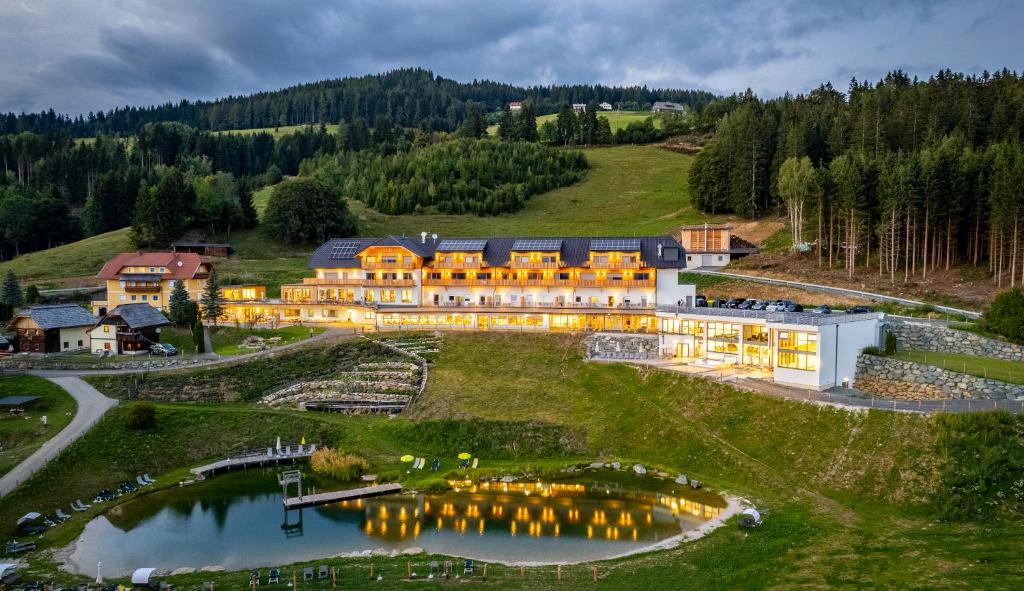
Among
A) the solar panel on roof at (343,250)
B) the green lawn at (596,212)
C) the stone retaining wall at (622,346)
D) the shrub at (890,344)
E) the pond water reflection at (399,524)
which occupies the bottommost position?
the pond water reflection at (399,524)

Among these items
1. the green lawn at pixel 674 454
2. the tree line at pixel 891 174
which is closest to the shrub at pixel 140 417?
the green lawn at pixel 674 454

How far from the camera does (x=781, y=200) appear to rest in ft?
341

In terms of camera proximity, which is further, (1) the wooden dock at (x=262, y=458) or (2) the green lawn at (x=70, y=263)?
(2) the green lawn at (x=70, y=263)

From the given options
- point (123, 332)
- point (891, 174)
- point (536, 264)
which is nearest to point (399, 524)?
point (536, 264)

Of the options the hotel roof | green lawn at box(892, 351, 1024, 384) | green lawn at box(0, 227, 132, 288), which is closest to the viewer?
green lawn at box(892, 351, 1024, 384)

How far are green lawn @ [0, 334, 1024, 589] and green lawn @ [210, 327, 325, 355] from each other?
638 cm

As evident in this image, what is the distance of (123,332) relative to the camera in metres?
67.1

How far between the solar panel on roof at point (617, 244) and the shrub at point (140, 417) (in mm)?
44803

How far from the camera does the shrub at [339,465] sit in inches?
1767

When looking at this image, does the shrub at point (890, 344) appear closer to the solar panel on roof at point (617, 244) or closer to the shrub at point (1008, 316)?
the shrub at point (1008, 316)

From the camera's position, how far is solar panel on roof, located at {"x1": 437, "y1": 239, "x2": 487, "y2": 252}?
3023 inches

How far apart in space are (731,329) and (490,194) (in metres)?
81.5

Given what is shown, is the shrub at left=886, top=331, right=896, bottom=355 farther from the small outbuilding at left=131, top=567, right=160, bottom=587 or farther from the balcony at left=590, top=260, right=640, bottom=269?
the small outbuilding at left=131, top=567, right=160, bottom=587

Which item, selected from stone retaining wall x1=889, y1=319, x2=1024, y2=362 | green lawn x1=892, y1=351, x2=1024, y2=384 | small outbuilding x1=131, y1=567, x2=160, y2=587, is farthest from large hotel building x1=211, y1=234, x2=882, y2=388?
small outbuilding x1=131, y1=567, x2=160, y2=587
